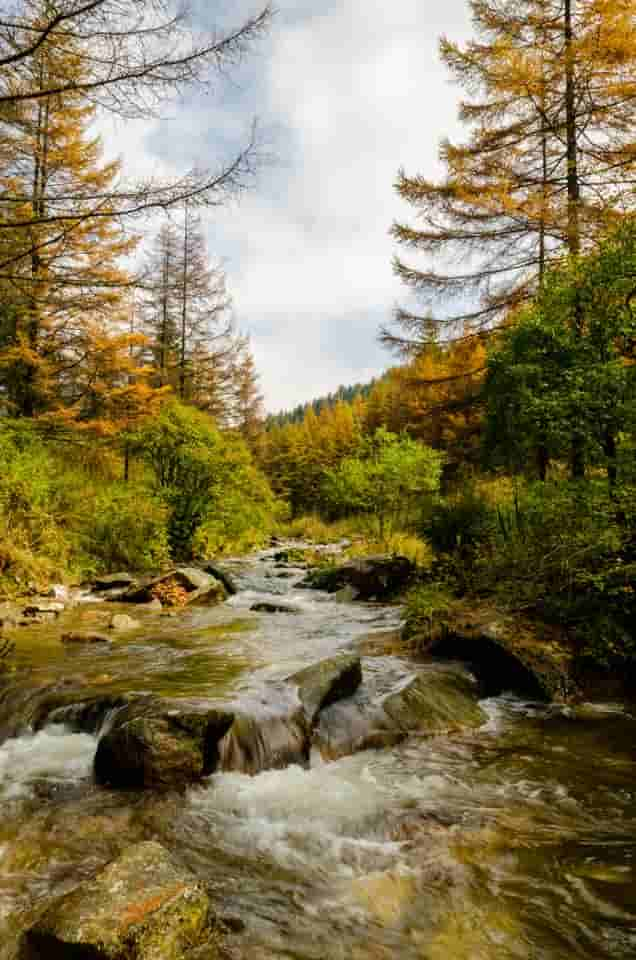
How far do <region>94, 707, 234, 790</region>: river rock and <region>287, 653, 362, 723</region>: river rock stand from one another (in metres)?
1.02

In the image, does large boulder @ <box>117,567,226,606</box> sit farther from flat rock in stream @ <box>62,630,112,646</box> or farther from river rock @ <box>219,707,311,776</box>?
river rock @ <box>219,707,311,776</box>

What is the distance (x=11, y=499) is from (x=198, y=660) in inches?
235

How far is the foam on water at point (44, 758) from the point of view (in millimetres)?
3883

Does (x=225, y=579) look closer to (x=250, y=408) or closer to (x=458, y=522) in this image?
(x=458, y=522)

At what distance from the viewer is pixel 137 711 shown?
4.29 metres

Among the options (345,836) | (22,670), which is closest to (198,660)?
(22,670)

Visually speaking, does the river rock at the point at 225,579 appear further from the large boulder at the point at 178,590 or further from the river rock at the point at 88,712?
the river rock at the point at 88,712

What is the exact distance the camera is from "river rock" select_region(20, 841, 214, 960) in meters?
2.09

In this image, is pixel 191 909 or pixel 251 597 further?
pixel 251 597

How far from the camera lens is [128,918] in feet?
7.12

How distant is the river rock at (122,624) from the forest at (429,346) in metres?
2.23

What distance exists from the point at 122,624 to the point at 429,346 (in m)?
9.34

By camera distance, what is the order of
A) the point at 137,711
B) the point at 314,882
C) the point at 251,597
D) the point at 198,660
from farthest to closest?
the point at 251,597
the point at 198,660
the point at 137,711
the point at 314,882

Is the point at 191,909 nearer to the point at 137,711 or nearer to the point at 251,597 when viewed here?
the point at 137,711
